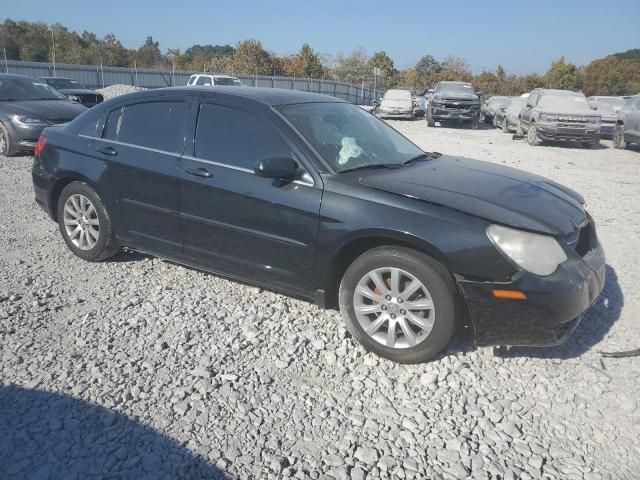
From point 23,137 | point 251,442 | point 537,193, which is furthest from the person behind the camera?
point 23,137

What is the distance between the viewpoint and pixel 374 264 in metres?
3.46

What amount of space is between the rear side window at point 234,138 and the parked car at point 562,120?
14.5m

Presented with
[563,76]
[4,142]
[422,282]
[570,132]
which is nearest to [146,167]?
[422,282]

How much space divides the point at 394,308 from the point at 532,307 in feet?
2.77

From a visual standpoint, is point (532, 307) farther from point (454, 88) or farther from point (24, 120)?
point (454, 88)

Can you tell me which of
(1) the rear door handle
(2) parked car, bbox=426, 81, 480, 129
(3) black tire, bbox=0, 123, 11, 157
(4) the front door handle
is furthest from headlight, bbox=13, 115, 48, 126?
(2) parked car, bbox=426, 81, 480, 129

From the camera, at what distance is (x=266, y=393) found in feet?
10.3

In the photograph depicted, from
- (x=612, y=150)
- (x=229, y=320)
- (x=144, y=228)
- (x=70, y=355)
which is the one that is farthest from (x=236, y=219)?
(x=612, y=150)

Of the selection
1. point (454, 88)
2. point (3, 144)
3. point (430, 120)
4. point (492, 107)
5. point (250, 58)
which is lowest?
point (3, 144)

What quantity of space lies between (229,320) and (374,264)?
1278mm

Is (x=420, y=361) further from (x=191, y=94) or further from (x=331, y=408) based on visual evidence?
(x=191, y=94)

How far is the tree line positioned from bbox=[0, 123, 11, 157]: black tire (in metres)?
30.3

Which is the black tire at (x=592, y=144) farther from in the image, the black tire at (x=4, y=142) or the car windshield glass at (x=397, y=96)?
the black tire at (x=4, y=142)

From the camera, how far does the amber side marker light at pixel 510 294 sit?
3117mm
